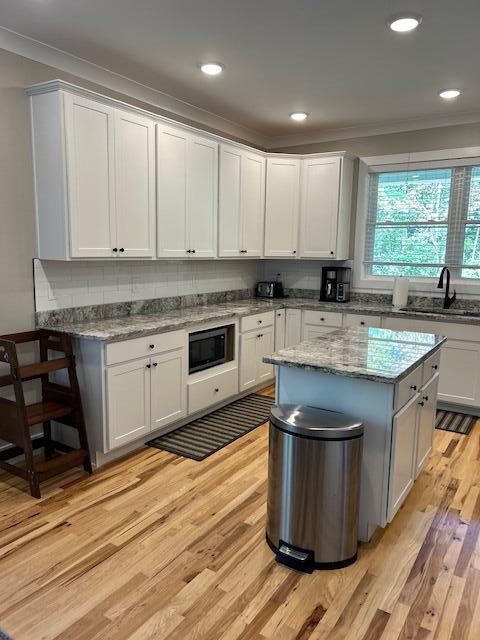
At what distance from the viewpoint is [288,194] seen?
5105 mm

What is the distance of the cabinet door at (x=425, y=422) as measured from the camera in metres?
2.68

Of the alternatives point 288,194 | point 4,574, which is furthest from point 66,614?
point 288,194

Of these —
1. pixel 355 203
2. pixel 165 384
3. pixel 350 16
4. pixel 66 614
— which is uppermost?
pixel 350 16

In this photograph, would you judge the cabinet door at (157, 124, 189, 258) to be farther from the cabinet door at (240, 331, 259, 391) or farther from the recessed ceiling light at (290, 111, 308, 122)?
the recessed ceiling light at (290, 111, 308, 122)

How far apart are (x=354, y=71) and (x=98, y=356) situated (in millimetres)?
2685

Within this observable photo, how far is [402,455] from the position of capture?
2.41 meters

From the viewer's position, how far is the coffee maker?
5.11 m

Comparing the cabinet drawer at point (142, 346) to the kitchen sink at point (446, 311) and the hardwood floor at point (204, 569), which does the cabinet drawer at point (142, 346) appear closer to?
the hardwood floor at point (204, 569)

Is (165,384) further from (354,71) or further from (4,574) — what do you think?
(354,71)

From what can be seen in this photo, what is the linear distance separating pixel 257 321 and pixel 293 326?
0.59 metres

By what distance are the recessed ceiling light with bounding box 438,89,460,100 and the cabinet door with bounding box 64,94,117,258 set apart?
2.62 meters

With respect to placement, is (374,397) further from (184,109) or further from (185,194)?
(184,109)

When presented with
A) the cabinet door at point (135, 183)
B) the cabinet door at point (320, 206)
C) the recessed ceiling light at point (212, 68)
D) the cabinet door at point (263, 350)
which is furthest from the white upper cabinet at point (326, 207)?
the cabinet door at point (135, 183)

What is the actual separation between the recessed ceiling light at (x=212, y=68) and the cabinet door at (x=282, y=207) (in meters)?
1.65
